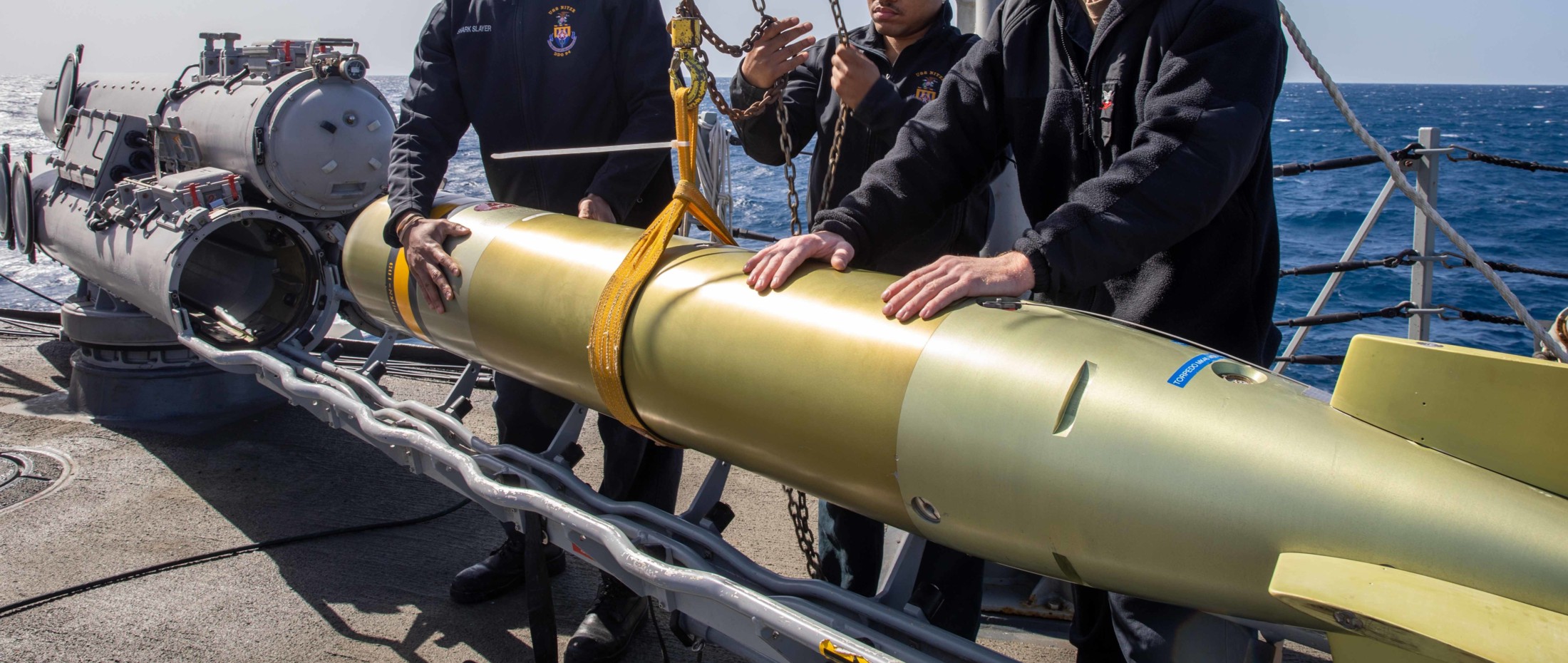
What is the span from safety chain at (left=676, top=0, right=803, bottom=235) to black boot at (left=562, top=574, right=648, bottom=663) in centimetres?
112

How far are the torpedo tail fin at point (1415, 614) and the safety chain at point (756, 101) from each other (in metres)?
1.32

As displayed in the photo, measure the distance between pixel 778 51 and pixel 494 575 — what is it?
70.3 inches

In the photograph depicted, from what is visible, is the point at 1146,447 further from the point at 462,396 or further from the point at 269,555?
the point at 269,555

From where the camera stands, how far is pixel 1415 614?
4.12ft

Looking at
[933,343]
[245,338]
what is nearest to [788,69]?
[933,343]

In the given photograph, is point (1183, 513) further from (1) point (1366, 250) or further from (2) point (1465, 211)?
(2) point (1465, 211)

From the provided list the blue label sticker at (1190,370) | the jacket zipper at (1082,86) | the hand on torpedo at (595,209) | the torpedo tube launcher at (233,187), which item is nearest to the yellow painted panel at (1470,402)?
the blue label sticker at (1190,370)

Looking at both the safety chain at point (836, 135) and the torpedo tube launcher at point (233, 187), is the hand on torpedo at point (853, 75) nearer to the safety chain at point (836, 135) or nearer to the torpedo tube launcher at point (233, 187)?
the safety chain at point (836, 135)

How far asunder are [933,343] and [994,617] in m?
1.60

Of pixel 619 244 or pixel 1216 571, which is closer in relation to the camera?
pixel 1216 571

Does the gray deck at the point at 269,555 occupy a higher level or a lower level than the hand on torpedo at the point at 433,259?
lower

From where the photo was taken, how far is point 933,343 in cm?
178

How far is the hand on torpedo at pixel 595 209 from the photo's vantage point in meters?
2.97

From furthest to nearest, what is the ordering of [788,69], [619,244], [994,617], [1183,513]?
[994,617] → [788,69] → [619,244] → [1183,513]
